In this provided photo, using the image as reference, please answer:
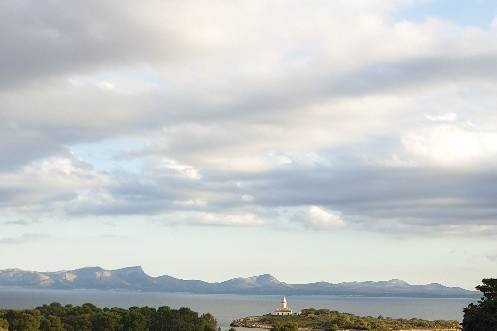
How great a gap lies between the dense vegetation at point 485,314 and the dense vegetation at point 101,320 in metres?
66.7

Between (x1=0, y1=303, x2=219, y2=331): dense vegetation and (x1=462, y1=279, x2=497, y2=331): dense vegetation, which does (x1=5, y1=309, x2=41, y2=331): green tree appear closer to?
(x1=0, y1=303, x2=219, y2=331): dense vegetation

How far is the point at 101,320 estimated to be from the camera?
131 metres

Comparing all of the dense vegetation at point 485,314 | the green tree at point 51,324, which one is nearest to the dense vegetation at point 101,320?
the green tree at point 51,324

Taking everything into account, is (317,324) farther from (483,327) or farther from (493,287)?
(483,327)

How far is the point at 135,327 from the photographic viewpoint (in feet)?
431

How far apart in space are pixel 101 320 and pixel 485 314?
3106 inches

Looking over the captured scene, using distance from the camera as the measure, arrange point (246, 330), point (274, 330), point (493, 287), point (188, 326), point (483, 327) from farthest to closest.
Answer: point (246, 330) < point (188, 326) < point (274, 330) < point (493, 287) < point (483, 327)

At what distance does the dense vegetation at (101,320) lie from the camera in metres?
124

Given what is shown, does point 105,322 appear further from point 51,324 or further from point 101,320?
point 51,324

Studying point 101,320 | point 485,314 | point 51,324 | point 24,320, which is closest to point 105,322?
point 101,320

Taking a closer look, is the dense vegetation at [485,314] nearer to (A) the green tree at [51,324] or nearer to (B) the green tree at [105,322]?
(B) the green tree at [105,322]

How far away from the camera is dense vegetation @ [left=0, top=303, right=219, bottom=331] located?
124 meters

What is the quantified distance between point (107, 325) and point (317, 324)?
72.8 metres

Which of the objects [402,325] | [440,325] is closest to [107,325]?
[402,325]
